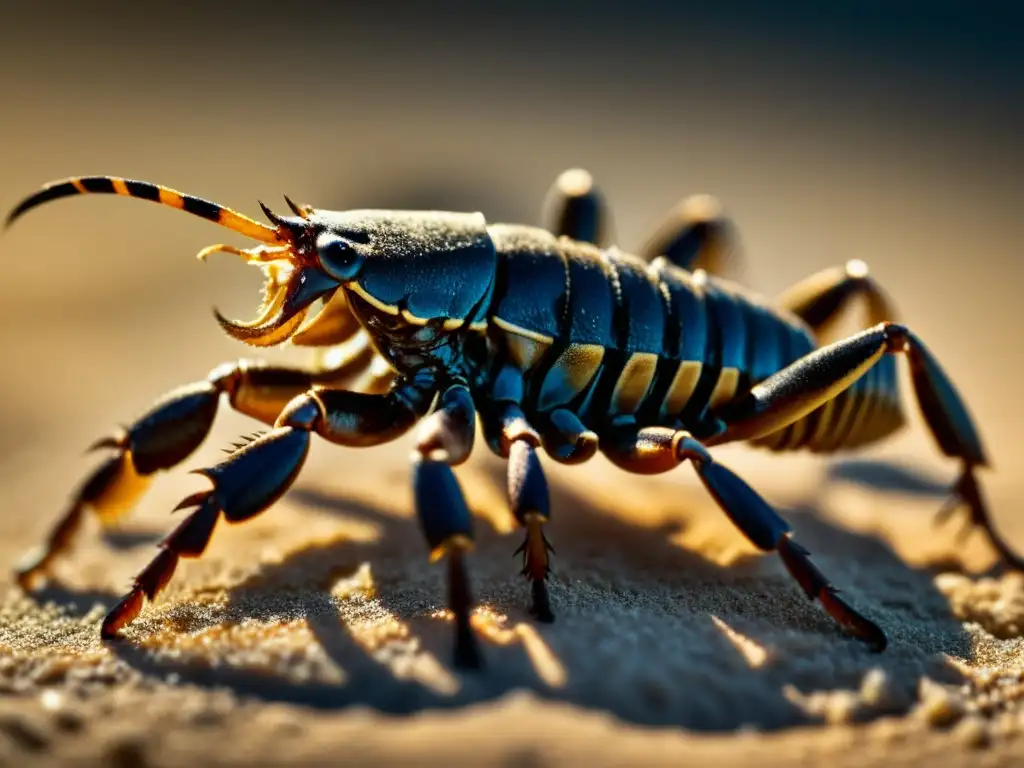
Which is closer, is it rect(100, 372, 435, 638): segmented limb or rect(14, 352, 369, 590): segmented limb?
rect(100, 372, 435, 638): segmented limb

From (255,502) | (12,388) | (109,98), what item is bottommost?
(12,388)

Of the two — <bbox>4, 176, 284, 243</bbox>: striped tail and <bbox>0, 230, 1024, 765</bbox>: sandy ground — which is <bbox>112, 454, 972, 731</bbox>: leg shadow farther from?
<bbox>4, 176, 284, 243</bbox>: striped tail

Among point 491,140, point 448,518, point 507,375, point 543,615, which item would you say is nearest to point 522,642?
point 543,615

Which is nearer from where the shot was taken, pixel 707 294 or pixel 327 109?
pixel 707 294

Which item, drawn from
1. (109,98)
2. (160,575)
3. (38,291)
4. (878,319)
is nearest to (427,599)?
(160,575)

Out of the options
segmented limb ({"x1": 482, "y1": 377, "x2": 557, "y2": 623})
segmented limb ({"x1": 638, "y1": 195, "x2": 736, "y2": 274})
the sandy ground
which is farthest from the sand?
segmented limb ({"x1": 638, "y1": 195, "x2": 736, "y2": 274})

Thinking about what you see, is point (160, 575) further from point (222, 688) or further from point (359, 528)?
point (359, 528)
